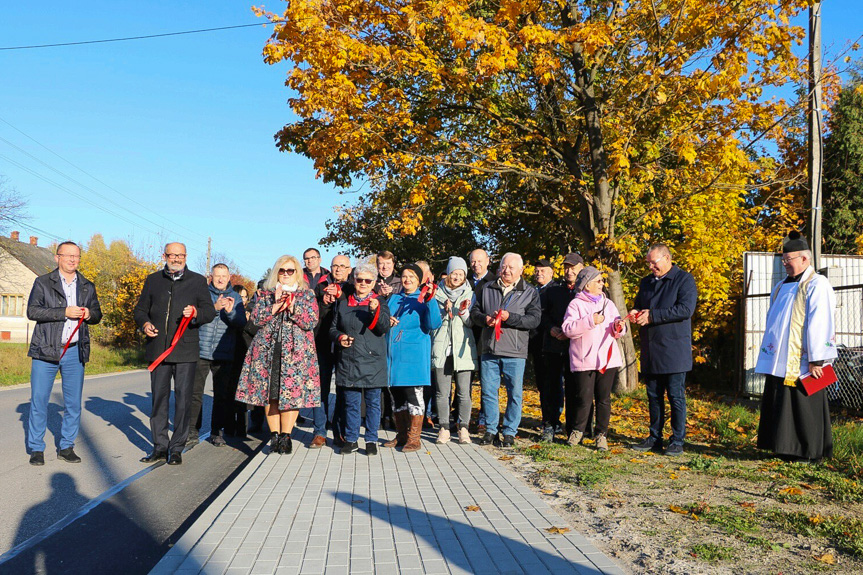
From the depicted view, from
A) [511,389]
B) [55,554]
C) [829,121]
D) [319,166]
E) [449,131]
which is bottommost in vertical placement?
[55,554]

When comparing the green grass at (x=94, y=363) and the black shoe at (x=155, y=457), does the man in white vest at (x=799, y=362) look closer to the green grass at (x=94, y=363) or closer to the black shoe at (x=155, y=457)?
the black shoe at (x=155, y=457)

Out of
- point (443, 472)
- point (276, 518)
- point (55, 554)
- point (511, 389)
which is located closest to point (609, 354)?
point (511, 389)

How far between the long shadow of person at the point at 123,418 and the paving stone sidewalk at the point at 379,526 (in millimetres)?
2843

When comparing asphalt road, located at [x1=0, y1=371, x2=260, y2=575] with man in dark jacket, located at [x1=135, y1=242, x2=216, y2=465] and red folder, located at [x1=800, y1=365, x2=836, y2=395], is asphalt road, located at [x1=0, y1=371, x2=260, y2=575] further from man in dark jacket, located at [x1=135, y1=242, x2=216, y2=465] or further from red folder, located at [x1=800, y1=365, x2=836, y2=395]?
red folder, located at [x1=800, y1=365, x2=836, y2=395]

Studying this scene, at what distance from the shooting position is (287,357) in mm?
7461

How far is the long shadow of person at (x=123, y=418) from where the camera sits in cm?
913

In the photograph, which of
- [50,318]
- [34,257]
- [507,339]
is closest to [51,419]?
[50,318]

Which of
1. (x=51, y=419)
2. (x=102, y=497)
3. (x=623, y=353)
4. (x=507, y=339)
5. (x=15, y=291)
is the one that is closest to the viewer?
(x=102, y=497)

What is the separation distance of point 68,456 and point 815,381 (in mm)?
7148

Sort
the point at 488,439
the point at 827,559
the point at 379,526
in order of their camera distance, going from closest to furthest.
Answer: the point at 827,559 → the point at 379,526 → the point at 488,439

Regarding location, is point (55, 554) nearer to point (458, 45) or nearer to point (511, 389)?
point (511, 389)

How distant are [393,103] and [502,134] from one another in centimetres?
243

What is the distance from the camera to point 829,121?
26.8m

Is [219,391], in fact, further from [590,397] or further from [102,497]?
[590,397]
